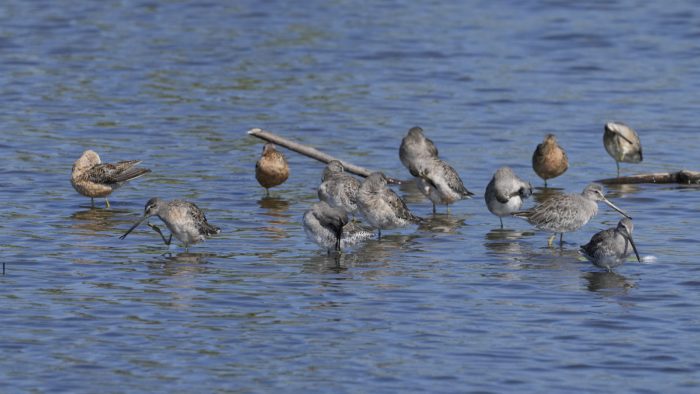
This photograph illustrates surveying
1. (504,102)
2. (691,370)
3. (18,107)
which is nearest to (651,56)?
(504,102)

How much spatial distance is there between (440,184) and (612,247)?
4.69 metres

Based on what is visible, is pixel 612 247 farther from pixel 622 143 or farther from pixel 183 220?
pixel 622 143

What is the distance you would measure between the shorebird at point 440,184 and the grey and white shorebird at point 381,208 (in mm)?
1339

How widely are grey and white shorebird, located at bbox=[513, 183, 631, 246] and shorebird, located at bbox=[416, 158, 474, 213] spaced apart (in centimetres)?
190

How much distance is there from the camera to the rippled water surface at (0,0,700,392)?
13852 mm

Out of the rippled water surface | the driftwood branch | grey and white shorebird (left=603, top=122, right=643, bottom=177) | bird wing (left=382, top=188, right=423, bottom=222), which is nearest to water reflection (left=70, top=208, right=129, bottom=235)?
the rippled water surface

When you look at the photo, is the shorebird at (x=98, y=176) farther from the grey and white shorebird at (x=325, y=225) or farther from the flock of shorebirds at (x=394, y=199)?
the grey and white shorebird at (x=325, y=225)

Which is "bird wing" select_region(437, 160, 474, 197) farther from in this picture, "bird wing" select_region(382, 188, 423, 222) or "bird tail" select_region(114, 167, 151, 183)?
"bird tail" select_region(114, 167, 151, 183)

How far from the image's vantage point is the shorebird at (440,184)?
21297 millimetres

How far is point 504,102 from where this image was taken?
30.4 m

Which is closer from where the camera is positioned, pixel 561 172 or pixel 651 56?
pixel 561 172

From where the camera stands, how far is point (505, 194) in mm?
20062

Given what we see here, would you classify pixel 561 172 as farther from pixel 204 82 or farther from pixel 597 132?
pixel 204 82

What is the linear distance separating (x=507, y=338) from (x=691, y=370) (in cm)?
190
